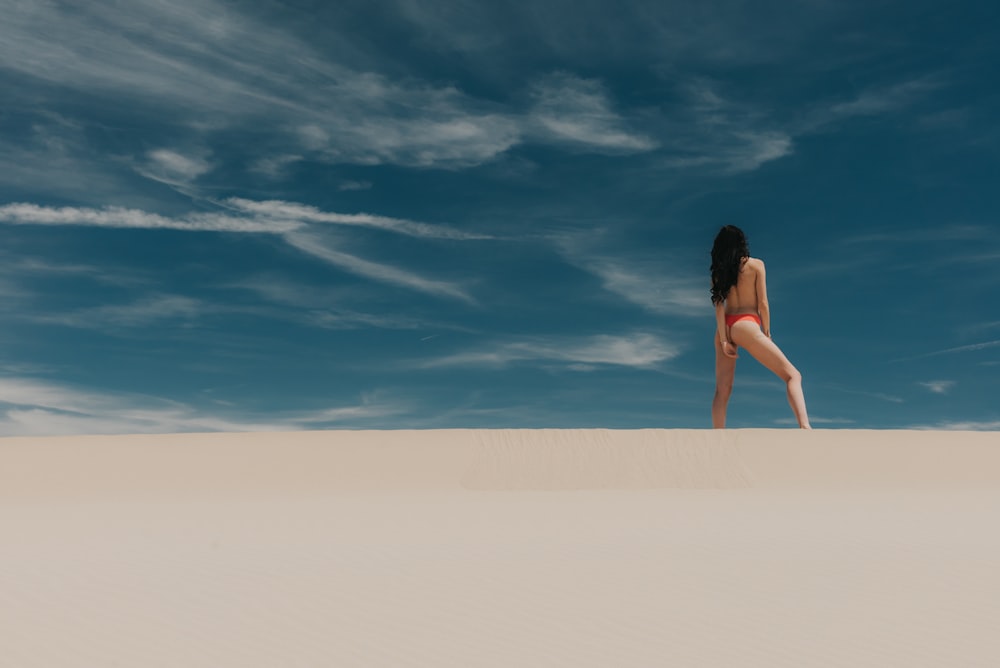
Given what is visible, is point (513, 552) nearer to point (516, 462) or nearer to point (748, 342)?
point (516, 462)

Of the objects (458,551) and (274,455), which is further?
(274,455)

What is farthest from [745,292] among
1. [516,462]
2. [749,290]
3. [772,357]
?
[516,462]

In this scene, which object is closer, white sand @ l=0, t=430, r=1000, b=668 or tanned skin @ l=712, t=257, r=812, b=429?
white sand @ l=0, t=430, r=1000, b=668

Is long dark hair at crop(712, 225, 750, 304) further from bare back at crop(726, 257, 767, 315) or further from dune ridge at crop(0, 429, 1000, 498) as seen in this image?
dune ridge at crop(0, 429, 1000, 498)

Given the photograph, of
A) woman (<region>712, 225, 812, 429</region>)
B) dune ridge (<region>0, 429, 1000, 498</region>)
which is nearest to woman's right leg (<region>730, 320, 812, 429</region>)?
woman (<region>712, 225, 812, 429</region>)

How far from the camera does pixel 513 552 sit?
5.77m

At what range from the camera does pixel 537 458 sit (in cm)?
1024

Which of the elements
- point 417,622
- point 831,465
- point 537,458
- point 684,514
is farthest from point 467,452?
point 417,622

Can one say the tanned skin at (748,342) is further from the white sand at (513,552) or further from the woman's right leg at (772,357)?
the white sand at (513,552)

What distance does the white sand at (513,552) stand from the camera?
13.3 feet

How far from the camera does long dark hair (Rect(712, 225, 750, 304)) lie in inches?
391

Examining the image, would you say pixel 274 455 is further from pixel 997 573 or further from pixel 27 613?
pixel 997 573

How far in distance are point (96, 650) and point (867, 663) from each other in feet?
11.5

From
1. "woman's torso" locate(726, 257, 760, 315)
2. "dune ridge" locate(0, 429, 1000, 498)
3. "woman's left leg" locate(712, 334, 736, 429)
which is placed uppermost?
"woman's torso" locate(726, 257, 760, 315)
